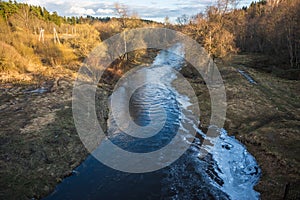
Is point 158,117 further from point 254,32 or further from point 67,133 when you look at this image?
point 254,32

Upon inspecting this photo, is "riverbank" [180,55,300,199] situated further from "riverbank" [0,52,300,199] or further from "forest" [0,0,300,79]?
"forest" [0,0,300,79]

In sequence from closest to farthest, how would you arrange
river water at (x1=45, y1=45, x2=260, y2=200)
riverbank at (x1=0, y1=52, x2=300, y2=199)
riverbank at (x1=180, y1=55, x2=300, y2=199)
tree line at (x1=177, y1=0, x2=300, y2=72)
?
river water at (x1=45, y1=45, x2=260, y2=200), riverbank at (x1=0, y1=52, x2=300, y2=199), riverbank at (x1=180, y1=55, x2=300, y2=199), tree line at (x1=177, y1=0, x2=300, y2=72)

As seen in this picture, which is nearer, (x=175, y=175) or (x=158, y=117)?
(x=175, y=175)

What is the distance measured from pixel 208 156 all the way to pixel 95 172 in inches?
346

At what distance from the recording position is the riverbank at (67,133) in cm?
1434

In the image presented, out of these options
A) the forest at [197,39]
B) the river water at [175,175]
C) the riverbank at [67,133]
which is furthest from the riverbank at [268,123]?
the forest at [197,39]

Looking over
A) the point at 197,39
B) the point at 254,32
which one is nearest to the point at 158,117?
the point at 197,39

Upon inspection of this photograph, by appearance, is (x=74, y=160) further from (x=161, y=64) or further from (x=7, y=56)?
(x=161, y=64)

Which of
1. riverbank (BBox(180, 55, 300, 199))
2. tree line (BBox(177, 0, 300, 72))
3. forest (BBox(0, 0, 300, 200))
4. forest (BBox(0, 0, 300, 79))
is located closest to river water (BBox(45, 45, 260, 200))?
forest (BBox(0, 0, 300, 200))

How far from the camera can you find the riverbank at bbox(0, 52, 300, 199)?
14344mm

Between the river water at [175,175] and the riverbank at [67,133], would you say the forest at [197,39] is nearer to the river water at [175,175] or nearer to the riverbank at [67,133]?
the riverbank at [67,133]

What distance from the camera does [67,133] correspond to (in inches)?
785

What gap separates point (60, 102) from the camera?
2609 centimetres

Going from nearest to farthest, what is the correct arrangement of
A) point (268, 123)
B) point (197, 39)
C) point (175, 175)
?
1. point (175, 175)
2. point (268, 123)
3. point (197, 39)
